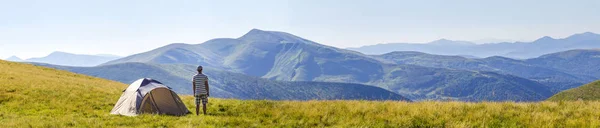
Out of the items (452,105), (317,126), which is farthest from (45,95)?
(452,105)

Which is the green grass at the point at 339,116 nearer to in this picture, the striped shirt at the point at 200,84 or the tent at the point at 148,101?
the tent at the point at 148,101

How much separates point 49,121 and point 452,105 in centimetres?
1739

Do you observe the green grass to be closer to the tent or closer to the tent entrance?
the tent

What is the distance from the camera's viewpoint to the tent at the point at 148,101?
19.6 m

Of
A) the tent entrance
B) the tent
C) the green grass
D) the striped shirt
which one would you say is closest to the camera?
the green grass

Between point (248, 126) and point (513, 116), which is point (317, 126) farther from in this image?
point (513, 116)

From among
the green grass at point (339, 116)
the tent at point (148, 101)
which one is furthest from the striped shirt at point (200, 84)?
the tent at point (148, 101)

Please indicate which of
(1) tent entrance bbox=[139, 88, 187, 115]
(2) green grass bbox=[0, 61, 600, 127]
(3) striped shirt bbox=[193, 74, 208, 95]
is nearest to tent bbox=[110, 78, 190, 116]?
(1) tent entrance bbox=[139, 88, 187, 115]

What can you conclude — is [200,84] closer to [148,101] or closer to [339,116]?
[148,101]

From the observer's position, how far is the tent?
19.6 m

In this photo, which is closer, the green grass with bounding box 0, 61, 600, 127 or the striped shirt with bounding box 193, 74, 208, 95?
the green grass with bounding box 0, 61, 600, 127

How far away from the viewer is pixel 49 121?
16.5 m

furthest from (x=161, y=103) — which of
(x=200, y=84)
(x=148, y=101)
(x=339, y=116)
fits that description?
(x=339, y=116)

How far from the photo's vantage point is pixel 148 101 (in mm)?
19875
